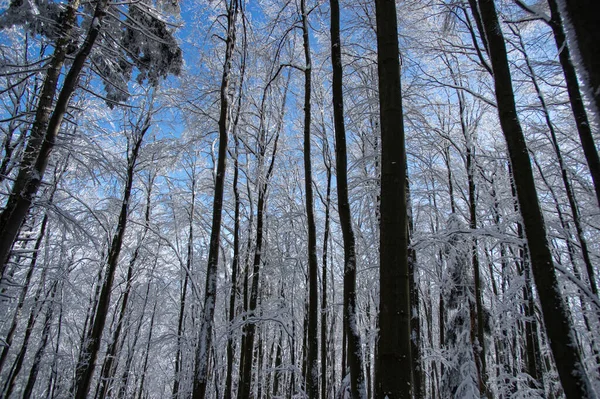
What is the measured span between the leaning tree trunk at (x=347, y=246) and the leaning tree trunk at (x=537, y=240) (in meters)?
2.49

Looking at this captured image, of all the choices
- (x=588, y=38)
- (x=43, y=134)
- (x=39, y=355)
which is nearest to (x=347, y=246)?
(x=588, y=38)

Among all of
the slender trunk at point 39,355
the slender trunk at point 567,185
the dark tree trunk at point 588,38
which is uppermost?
the slender trunk at point 567,185

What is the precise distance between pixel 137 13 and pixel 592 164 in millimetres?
9795

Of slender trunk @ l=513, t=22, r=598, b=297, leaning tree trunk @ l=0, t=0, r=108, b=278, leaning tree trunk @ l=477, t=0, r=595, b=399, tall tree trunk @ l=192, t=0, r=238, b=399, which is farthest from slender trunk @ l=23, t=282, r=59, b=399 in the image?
slender trunk @ l=513, t=22, r=598, b=297

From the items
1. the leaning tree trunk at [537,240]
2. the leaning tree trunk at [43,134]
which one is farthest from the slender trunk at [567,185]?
the leaning tree trunk at [43,134]

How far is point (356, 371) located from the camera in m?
4.49

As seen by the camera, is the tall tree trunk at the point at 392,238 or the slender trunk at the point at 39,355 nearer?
the tall tree trunk at the point at 392,238

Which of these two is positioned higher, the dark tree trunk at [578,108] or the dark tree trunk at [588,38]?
the dark tree trunk at [578,108]

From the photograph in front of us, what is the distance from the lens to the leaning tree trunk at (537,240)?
93.3 inches

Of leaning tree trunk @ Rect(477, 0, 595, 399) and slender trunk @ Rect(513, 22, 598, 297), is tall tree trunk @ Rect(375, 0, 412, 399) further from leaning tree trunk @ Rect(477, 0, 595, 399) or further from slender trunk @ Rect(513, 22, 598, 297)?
slender trunk @ Rect(513, 22, 598, 297)

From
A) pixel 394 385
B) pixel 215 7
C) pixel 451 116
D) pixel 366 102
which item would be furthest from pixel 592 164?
pixel 215 7

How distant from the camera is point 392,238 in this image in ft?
8.89

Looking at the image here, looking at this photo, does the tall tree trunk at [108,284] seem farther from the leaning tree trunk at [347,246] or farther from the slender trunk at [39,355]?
the leaning tree trunk at [347,246]

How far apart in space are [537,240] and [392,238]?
1.16m
